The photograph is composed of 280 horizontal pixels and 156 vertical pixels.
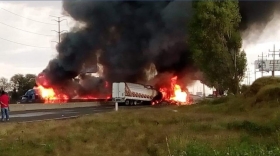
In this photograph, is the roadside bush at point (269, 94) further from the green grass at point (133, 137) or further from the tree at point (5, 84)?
the tree at point (5, 84)

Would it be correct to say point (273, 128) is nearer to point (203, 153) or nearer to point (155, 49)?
point (203, 153)

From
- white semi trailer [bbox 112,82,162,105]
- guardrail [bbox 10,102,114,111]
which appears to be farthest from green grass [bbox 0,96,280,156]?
white semi trailer [bbox 112,82,162,105]

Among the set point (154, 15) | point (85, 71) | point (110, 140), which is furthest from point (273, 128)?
point (85, 71)

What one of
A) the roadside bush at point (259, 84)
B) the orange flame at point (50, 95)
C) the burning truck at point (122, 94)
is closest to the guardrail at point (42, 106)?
the burning truck at point (122, 94)

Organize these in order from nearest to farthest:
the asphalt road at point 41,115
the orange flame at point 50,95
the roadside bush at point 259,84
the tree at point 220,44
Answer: the asphalt road at point 41,115
the roadside bush at point 259,84
the tree at point 220,44
the orange flame at point 50,95

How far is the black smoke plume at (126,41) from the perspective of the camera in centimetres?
4972

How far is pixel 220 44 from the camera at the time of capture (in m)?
35.3

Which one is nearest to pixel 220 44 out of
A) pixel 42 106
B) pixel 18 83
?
pixel 42 106

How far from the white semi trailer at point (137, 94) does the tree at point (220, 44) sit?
14.4 metres

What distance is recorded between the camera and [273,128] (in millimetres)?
17328

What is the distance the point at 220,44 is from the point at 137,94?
1911 centimetres

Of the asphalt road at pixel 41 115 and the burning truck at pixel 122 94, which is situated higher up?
the burning truck at pixel 122 94

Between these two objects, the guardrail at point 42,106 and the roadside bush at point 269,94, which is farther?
the guardrail at point 42,106

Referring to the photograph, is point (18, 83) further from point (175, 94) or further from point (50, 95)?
point (175, 94)
